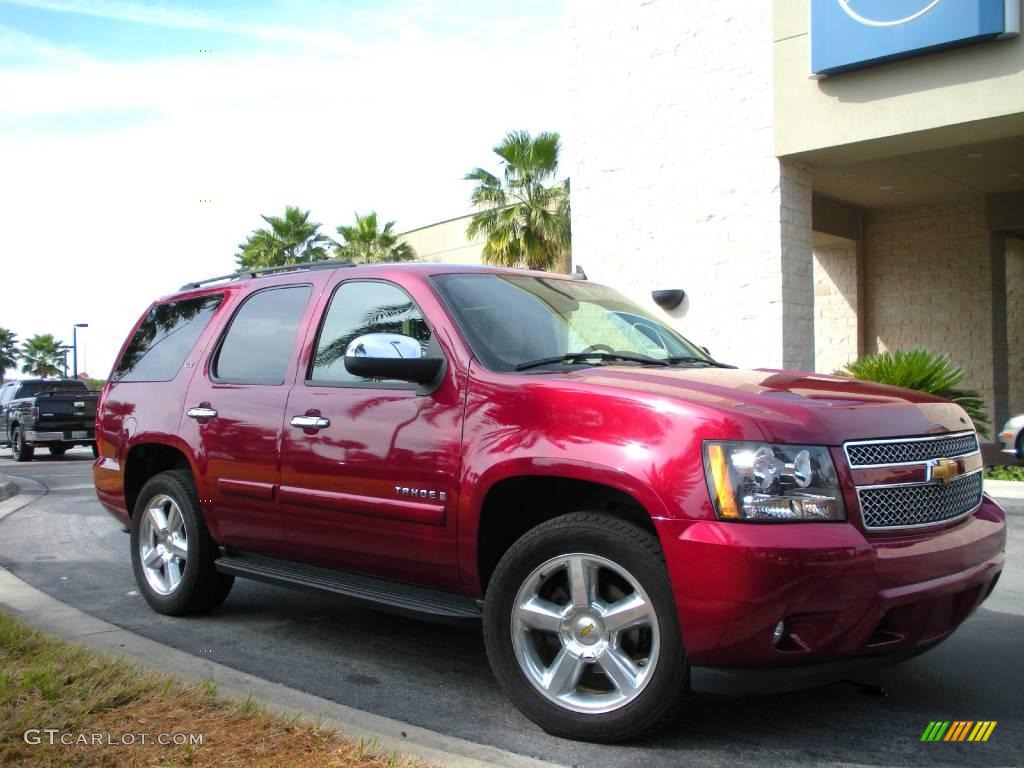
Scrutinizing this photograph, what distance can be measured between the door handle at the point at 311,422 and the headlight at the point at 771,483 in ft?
6.33

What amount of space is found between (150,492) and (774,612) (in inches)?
152

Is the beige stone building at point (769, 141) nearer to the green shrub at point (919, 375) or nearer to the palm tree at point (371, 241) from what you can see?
the green shrub at point (919, 375)

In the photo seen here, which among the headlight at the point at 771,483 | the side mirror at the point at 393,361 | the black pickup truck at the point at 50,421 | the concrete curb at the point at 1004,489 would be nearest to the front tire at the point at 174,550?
the side mirror at the point at 393,361

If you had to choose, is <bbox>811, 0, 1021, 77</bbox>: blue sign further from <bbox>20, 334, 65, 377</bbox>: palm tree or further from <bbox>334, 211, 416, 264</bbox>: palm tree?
<bbox>20, 334, 65, 377</bbox>: palm tree

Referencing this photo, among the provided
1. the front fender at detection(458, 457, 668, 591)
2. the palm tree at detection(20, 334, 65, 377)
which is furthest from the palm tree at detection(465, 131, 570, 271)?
the palm tree at detection(20, 334, 65, 377)

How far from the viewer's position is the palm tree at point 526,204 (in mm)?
25156

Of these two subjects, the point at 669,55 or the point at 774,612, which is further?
the point at 669,55

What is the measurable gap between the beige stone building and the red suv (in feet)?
28.3

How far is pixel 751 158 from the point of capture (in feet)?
45.5

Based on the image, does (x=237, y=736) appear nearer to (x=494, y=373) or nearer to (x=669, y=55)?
(x=494, y=373)

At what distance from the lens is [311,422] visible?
15.0 feet

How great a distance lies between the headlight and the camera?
323 cm

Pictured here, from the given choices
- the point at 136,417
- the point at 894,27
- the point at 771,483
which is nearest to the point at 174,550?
the point at 136,417

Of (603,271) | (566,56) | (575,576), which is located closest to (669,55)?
(566,56)
